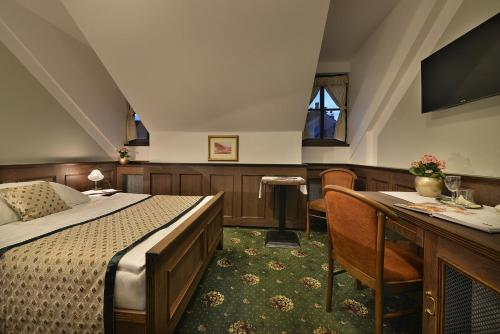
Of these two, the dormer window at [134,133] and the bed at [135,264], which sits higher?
the dormer window at [134,133]

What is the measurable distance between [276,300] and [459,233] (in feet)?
4.38

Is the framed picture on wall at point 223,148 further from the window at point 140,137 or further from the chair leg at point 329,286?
the chair leg at point 329,286

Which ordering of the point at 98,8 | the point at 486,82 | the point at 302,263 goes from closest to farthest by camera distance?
the point at 486,82 → the point at 98,8 → the point at 302,263

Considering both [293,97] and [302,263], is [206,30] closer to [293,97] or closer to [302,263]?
[293,97]

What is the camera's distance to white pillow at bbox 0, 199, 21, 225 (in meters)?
1.63

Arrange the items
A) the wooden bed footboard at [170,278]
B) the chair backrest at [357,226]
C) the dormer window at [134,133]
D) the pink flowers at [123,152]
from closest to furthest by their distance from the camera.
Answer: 1. the wooden bed footboard at [170,278]
2. the chair backrest at [357,226]
3. the pink flowers at [123,152]
4. the dormer window at [134,133]

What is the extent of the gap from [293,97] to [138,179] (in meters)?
3.31

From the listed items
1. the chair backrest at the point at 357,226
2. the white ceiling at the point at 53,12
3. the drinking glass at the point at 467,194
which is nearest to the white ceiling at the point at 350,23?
the drinking glass at the point at 467,194

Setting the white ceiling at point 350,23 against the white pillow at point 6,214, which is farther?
the white ceiling at point 350,23

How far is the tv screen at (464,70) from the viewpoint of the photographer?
1372 mm

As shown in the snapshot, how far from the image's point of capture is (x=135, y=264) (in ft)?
3.40

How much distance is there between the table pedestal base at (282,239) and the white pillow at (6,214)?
2.48 metres

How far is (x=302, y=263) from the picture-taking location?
2.28 m

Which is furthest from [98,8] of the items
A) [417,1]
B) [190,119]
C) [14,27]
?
[417,1]
